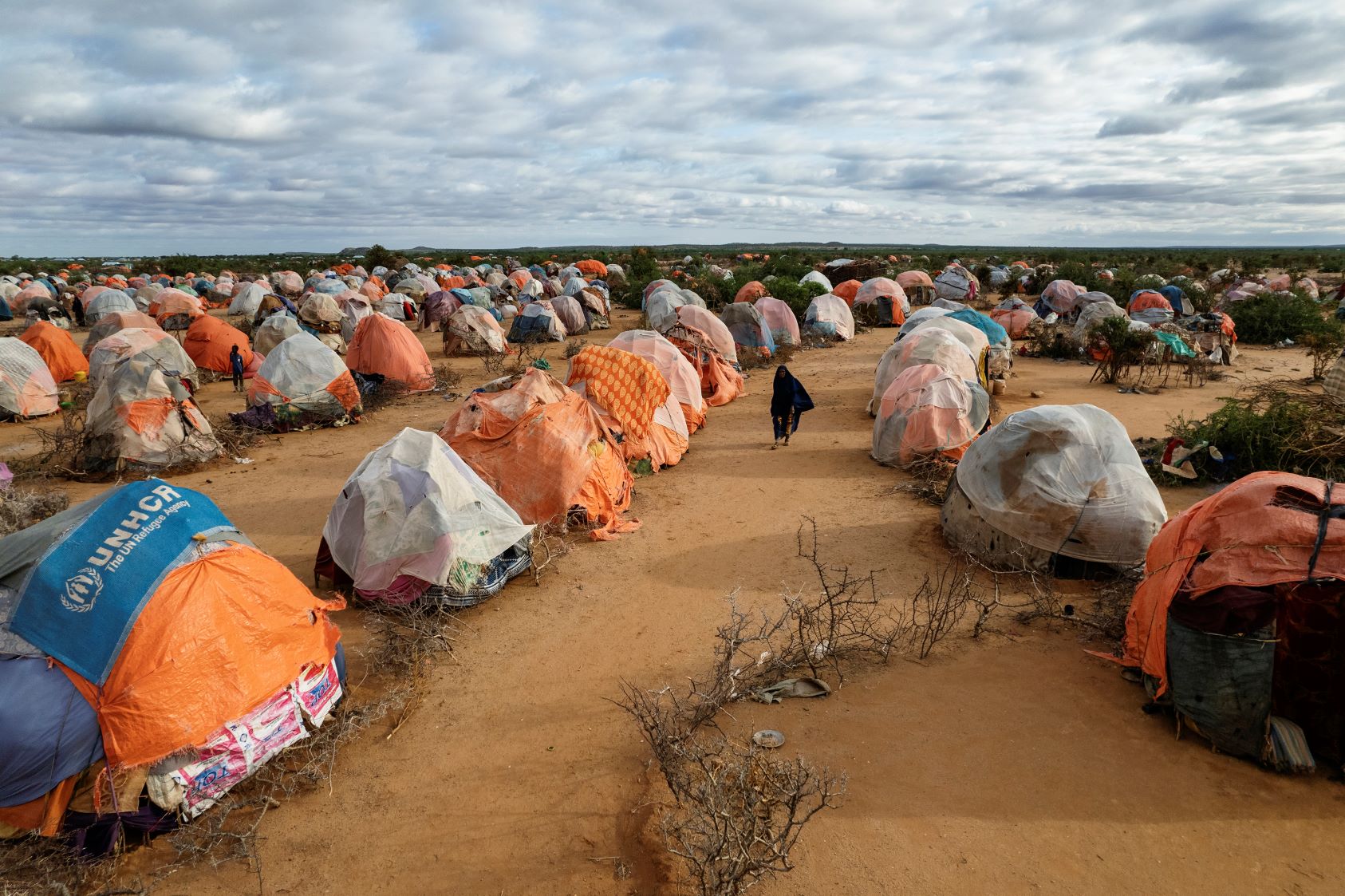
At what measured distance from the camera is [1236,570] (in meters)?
5.20

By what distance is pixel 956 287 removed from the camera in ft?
118

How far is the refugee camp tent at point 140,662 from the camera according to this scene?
182 inches

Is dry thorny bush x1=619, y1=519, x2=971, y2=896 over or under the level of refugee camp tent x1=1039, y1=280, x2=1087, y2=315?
under

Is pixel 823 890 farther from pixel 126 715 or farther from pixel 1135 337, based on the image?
pixel 1135 337

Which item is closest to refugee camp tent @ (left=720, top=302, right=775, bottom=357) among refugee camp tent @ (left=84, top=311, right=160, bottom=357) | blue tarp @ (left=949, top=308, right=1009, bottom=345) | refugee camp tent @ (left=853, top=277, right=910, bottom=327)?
blue tarp @ (left=949, top=308, right=1009, bottom=345)

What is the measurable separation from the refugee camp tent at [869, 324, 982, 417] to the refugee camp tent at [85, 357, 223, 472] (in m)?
12.3

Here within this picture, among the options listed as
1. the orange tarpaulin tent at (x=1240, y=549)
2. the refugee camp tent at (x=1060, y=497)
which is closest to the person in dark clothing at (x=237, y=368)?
the refugee camp tent at (x=1060, y=497)

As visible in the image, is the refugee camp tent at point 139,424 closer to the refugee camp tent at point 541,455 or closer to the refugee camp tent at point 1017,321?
the refugee camp tent at point 541,455

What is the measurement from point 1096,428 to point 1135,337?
11527mm

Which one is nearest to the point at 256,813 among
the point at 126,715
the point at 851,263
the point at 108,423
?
the point at 126,715

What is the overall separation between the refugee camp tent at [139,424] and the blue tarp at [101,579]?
834cm

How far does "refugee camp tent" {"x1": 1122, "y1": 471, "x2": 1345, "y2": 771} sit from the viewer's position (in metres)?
4.94

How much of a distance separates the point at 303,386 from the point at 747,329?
1188 centimetres

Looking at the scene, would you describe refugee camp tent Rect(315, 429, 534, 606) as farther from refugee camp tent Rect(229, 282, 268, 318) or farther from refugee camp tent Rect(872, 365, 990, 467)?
refugee camp tent Rect(229, 282, 268, 318)
